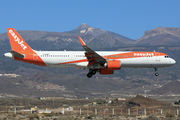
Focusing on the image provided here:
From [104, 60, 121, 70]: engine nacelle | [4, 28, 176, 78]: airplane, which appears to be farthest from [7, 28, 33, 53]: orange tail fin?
[104, 60, 121, 70]: engine nacelle

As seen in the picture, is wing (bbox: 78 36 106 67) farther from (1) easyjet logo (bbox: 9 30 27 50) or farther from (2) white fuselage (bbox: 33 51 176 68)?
(1) easyjet logo (bbox: 9 30 27 50)

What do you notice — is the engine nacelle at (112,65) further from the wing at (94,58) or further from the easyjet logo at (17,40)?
the easyjet logo at (17,40)

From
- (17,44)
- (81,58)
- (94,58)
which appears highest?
(17,44)

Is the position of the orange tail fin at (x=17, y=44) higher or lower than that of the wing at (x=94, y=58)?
higher

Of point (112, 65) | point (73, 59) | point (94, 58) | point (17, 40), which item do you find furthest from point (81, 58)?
point (17, 40)

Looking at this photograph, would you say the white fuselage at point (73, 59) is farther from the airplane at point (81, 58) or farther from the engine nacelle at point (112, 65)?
the engine nacelle at point (112, 65)

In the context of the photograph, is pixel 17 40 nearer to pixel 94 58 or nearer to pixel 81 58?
pixel 81 58

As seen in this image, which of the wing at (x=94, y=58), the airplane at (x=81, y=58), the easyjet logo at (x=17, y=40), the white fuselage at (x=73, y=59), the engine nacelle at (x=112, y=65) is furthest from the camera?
the easyjet logo at (x=17, y=40)

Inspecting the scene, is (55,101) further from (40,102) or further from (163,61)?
(163,61)

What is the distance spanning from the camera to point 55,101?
191 m

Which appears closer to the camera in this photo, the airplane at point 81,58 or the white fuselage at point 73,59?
the airplane at point 81,58

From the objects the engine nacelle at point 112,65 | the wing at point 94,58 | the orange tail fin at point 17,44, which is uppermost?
the orange tail fin at point 17,44

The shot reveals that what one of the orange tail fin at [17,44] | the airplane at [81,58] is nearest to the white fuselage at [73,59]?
the airplane at [81,58]

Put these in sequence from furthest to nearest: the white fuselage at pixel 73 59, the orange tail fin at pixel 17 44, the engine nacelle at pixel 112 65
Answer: the orange tail fin at pixel 17 44 < the white fuselage at pixel 73 59 < the engine nacelle at pixel 112 65
